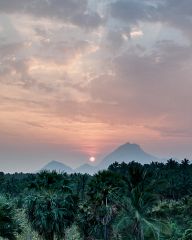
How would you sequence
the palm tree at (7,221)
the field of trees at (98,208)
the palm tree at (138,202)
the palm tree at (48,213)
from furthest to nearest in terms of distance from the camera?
the palm tree at (48,213)
the palm tree at (7,221)
the field of trees at (98,208)
the palm tree at (138,202)

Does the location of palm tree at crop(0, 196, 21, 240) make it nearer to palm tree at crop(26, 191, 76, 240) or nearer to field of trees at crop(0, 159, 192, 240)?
field of trees at crop(0, 159, 192, 240)

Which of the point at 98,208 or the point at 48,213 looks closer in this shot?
the point at 48,213

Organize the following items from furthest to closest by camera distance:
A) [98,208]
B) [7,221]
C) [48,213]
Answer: [98,208]
[48,213]
[7,221]

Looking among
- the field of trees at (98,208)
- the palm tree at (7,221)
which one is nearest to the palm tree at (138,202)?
the field of trees at (98,208)

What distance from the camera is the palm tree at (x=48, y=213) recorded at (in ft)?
209

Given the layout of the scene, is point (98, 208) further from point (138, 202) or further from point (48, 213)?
point (138, 202)

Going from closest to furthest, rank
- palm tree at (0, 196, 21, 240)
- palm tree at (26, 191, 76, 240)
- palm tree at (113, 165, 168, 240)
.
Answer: palm tree at (113, 165, 168, 240), palm tree at (0, 196, 21, 240), palm tree at (26, 191, 76, 240)

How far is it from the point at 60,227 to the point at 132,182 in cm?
1875

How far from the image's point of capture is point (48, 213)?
63.8 metres

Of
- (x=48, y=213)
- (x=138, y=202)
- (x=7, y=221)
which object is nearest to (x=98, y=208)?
(x=48, y=213)

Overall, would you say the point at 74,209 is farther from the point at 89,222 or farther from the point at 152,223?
the point at 152,223

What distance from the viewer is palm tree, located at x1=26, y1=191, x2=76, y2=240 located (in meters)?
63.7

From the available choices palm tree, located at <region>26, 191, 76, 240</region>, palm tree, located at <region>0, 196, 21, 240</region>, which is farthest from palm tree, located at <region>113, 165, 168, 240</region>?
palm tree, located at <region>26, 191, 76, 240</region>

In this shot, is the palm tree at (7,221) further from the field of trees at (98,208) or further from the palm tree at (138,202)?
the palm tree at (138,202)
